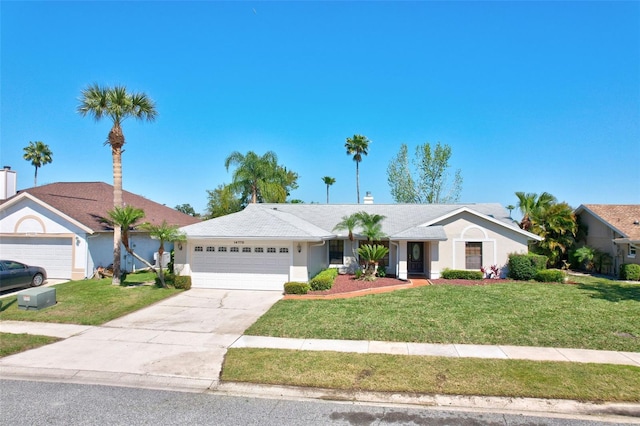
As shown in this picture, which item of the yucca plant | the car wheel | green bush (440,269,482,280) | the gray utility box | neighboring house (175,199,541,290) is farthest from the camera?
green bush (440,269,482,280)

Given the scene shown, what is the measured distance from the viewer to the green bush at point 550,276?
1834 cm

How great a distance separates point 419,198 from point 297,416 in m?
39.0

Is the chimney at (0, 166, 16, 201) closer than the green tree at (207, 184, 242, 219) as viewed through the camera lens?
Yes

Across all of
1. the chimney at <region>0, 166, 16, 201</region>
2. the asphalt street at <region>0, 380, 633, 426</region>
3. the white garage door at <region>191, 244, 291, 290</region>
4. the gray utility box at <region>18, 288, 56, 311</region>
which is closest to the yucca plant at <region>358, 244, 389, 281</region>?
the white garage door at <region>191, 244, 291, 290</region>

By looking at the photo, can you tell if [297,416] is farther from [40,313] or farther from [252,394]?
[40,313]

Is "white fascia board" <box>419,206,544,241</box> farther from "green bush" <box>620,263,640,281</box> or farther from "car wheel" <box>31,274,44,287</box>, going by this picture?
"car wheel" <box>31,274,44,287</box>

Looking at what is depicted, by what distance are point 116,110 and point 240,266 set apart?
9.10 meters

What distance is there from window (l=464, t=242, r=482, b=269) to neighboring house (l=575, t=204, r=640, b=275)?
334 inches

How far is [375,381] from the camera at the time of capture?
6801 mm

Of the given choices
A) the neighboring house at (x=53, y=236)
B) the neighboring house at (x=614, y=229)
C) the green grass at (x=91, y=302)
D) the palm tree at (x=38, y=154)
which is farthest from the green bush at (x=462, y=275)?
the palm tree at (x=38, y=154)

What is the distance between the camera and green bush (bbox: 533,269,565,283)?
18.3 meters

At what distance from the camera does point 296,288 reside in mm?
15289

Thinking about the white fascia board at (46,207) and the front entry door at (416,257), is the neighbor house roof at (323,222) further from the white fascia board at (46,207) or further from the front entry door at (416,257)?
the white fascia board at (46,207)

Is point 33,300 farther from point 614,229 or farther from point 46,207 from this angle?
point 614,229
